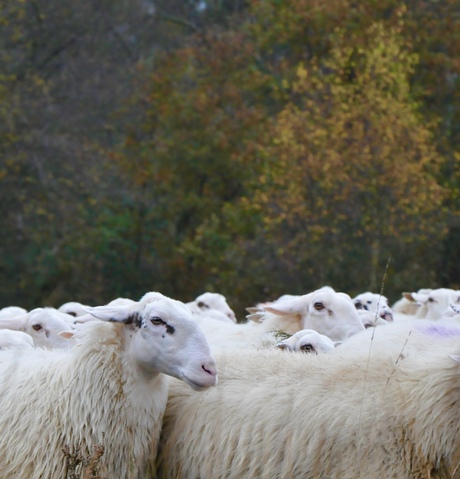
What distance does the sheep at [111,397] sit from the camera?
6160 mm

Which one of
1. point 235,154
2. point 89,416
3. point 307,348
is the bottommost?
point 89,416

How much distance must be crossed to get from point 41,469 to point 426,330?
2.62 meters

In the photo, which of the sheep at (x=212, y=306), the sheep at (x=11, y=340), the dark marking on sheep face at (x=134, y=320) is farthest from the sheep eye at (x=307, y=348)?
the sheep at (x=212, y=306)

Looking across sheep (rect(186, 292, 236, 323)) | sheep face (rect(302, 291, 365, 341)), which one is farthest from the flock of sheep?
sheep (rect(186, 292, 236, 323))

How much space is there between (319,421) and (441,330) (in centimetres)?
146

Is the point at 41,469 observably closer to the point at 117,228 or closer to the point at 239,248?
the point at 239,248

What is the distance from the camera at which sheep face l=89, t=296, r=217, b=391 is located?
6.02m

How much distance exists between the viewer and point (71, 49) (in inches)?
1217

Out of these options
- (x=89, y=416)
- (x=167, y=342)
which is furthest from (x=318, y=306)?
(x=89, y=416)

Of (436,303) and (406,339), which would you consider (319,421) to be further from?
(436,303)

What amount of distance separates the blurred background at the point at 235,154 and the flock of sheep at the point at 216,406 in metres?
14.4

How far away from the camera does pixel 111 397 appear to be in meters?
6.32

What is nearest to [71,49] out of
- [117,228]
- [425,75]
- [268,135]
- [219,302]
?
[117,228]

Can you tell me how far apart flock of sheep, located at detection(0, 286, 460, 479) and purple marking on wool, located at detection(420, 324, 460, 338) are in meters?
0.03
